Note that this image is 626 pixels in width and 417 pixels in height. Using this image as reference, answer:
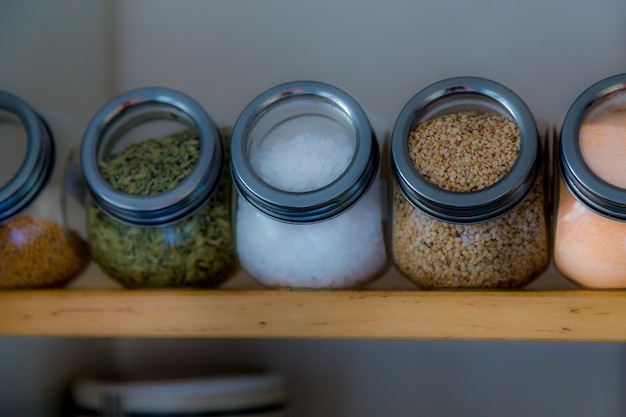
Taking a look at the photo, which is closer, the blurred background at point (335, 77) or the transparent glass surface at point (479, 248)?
the transparent glass surface at point (479, 248)

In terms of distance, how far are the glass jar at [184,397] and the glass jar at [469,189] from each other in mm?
224

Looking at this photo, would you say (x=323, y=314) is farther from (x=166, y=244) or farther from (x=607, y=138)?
(x=607, y=138)

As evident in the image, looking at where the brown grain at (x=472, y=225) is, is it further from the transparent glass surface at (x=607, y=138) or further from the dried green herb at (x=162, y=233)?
the dried green herb at (x=162, y=233)

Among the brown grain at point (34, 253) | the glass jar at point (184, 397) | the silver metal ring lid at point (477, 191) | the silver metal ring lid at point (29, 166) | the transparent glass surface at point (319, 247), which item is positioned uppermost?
the silver metal ring lid at point (477, 191)

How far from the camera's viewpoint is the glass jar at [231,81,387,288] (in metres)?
0.55

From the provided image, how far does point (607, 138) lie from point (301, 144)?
255mm

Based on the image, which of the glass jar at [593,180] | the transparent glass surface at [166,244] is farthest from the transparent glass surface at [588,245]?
the transparent glass surface at [166,244]

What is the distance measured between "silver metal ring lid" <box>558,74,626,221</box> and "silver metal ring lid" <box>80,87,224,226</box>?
0.29m

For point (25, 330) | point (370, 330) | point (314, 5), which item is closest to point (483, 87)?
point (370, 330)

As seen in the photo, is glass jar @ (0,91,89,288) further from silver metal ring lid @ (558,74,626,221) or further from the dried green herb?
silver metal ring lid @ (558,74,626,221)

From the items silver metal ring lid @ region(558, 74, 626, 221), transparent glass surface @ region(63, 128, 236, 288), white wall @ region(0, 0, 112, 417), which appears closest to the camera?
silver metal ring lid @ region(558, 74, 626, 221)

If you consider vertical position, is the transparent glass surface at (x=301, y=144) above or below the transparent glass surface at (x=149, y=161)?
above

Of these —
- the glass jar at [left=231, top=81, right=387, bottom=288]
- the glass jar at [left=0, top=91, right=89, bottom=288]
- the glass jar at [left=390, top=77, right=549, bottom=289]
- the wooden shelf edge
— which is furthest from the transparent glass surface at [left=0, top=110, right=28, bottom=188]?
the glass jar at [left=390, top=77, right=549, bottom=289]

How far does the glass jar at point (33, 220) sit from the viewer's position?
588mm
